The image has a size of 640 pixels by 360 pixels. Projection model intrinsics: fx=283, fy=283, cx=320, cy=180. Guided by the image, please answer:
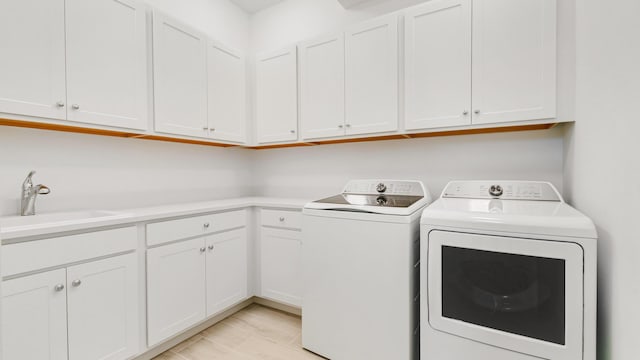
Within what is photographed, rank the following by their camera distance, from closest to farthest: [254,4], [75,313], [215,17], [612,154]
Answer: [612,154]
[75,313]
[215,17]
[254,4]

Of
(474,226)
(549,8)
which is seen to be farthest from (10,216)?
(549,8)

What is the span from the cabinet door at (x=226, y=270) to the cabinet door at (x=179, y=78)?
0.87 metres

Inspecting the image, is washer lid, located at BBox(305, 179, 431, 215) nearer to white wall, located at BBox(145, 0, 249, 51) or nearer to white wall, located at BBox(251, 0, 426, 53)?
white wall, located at BBox(251, 0, 426, 53)

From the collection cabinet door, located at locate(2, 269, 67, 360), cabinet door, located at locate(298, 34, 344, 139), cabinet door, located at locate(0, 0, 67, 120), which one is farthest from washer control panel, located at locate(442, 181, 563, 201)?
cabinet door, located at locate(0, 0, 67, 120)

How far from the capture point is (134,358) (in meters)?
1.67

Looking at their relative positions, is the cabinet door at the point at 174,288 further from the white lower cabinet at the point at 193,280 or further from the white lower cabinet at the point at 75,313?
the white lower cabinet at the point at 75,313

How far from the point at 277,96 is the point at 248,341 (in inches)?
77.8

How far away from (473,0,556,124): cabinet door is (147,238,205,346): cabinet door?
2.07m

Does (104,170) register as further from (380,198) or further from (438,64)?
(438,64)

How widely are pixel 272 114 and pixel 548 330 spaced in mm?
2329

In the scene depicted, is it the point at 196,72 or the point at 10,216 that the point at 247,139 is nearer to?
the point at 196,72

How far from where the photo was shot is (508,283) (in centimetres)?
125

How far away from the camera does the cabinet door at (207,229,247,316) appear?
2.08 metres

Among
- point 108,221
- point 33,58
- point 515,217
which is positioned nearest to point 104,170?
point 108,221
